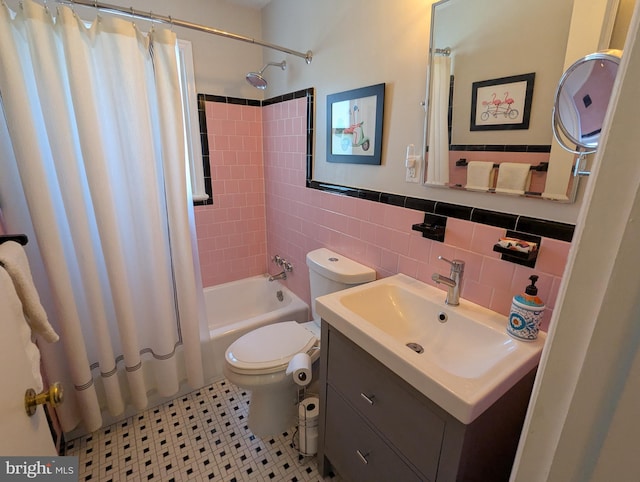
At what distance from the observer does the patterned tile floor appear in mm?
1398

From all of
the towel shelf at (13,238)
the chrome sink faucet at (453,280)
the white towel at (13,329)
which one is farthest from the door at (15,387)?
the chrome sink faucet at (453,280)

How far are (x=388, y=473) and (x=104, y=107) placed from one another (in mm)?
1785

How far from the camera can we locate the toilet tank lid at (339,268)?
1512 millimetres

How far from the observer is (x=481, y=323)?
105 centimetres

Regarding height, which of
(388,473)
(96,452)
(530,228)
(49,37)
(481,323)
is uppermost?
(49,37)

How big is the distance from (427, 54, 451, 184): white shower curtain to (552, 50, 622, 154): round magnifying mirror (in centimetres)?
37

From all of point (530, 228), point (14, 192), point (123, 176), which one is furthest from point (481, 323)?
point (14, 192)

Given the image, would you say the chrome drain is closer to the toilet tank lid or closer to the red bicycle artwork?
the toilet tank lid

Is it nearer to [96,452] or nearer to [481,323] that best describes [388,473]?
[481,323]

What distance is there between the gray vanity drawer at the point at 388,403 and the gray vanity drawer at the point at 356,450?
0.05 m

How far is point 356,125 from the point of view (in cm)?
154

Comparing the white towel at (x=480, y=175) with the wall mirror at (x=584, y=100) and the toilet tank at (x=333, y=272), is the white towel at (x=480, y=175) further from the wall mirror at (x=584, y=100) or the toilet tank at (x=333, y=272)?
the toilet tank at (x=333, y=272)

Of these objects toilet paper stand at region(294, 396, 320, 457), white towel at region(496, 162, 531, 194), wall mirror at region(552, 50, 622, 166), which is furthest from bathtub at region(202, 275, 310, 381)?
wall mirror at region(552, 50, 622, 166)

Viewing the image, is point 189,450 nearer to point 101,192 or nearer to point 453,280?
point 101,192
